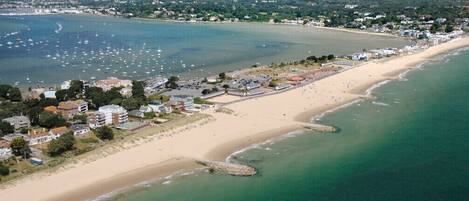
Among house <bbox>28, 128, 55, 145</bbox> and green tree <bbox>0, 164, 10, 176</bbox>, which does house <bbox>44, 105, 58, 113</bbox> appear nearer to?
house <bbox>28, 128, 55, 145</bbox>

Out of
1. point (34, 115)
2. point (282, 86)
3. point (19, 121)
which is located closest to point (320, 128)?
point (282, 86)

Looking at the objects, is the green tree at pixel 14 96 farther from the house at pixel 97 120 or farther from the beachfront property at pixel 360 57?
the beachfront property at pixel 360 57

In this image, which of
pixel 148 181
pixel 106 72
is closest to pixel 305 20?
pixel 106 72

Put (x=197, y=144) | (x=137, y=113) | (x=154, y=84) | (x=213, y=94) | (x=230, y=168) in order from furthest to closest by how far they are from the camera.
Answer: (x=154, y=84) → (x=213, y=94) → (x=137, y=113) → (x=197, y=144) → (x=230, y=168)

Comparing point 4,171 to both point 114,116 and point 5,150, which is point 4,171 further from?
point 114,116

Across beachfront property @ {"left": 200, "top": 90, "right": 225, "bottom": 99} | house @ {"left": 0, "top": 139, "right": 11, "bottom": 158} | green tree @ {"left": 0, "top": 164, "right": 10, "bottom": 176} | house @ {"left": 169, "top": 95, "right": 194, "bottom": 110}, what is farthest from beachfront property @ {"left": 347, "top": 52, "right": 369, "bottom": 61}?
green tree @ {"left": 0, "top": 164, "right": 10, "bottom": 176}

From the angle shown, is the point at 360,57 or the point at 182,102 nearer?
the point at 182,102
